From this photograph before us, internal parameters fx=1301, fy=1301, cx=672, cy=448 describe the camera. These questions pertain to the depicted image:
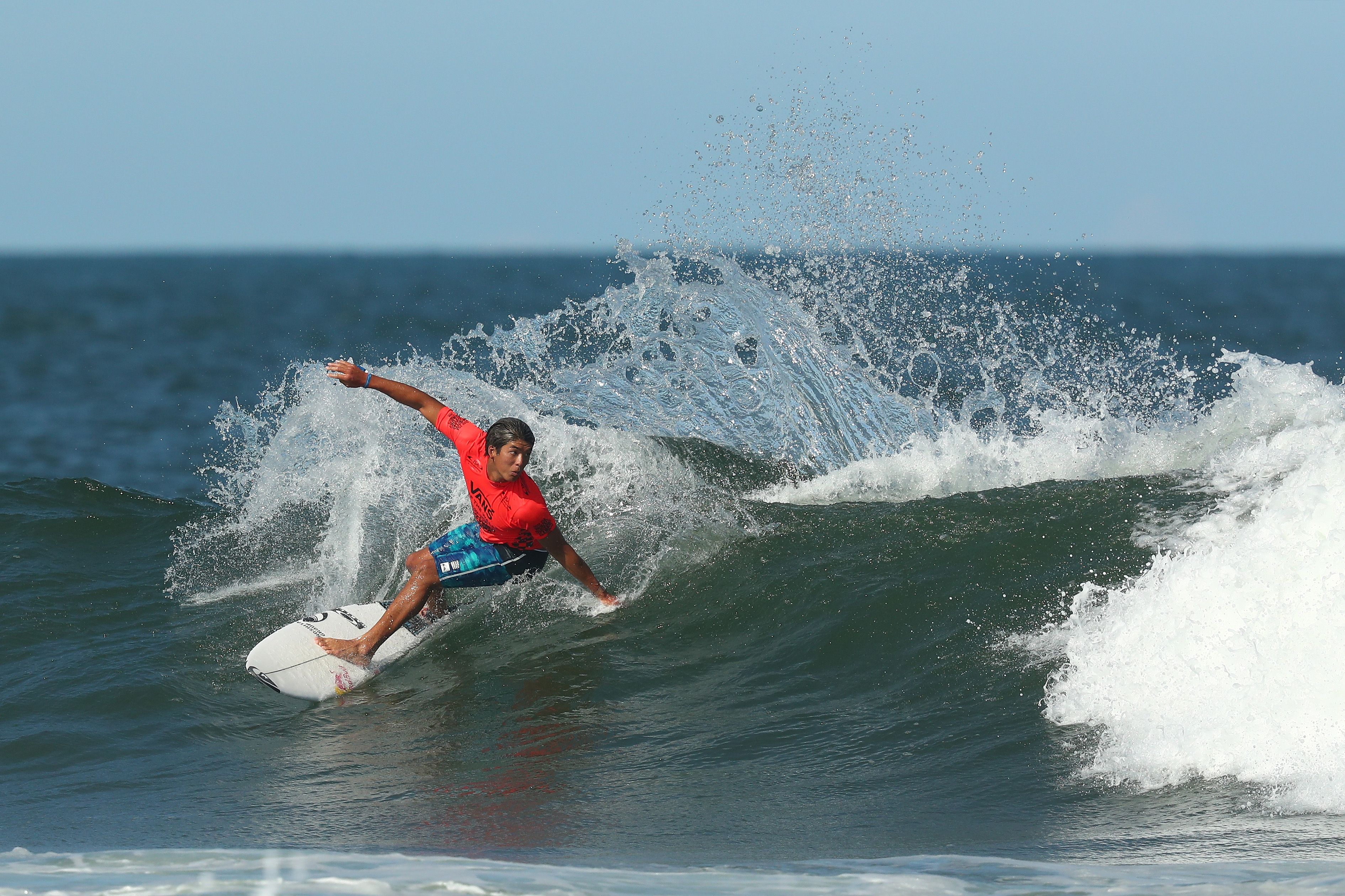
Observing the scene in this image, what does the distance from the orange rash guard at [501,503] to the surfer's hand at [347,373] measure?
1.90 feet

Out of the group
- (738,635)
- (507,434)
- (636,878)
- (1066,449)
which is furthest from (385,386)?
(1066,449)

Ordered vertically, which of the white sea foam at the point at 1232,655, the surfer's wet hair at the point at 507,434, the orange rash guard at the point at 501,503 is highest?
the surfer's wet hair at the point at 507,434

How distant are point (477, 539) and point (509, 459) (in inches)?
24.4

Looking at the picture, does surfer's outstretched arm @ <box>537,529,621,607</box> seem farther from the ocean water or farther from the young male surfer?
the ocean water

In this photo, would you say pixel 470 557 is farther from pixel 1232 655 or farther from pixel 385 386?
pixel 1232 655

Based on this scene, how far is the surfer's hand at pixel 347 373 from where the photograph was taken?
7062 mm

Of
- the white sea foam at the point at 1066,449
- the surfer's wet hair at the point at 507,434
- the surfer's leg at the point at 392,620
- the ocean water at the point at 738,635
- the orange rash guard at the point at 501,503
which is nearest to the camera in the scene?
the ocean water at the point at 738,635

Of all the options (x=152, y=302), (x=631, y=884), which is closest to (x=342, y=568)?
(x=631, y=884)

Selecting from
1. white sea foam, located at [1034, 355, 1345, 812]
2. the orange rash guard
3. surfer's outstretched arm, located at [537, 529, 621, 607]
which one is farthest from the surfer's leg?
white sea foam, located at [1034, 355, 1345, 812]

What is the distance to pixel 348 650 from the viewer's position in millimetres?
7188

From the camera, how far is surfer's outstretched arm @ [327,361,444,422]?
7.09m

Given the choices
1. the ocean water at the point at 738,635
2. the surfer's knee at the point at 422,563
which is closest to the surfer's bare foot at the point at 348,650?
the ocean water at the point at 738,635

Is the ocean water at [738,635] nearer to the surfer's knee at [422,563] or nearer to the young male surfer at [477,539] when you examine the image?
the young male surfer at [477,539]

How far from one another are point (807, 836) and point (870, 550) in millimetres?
3265
